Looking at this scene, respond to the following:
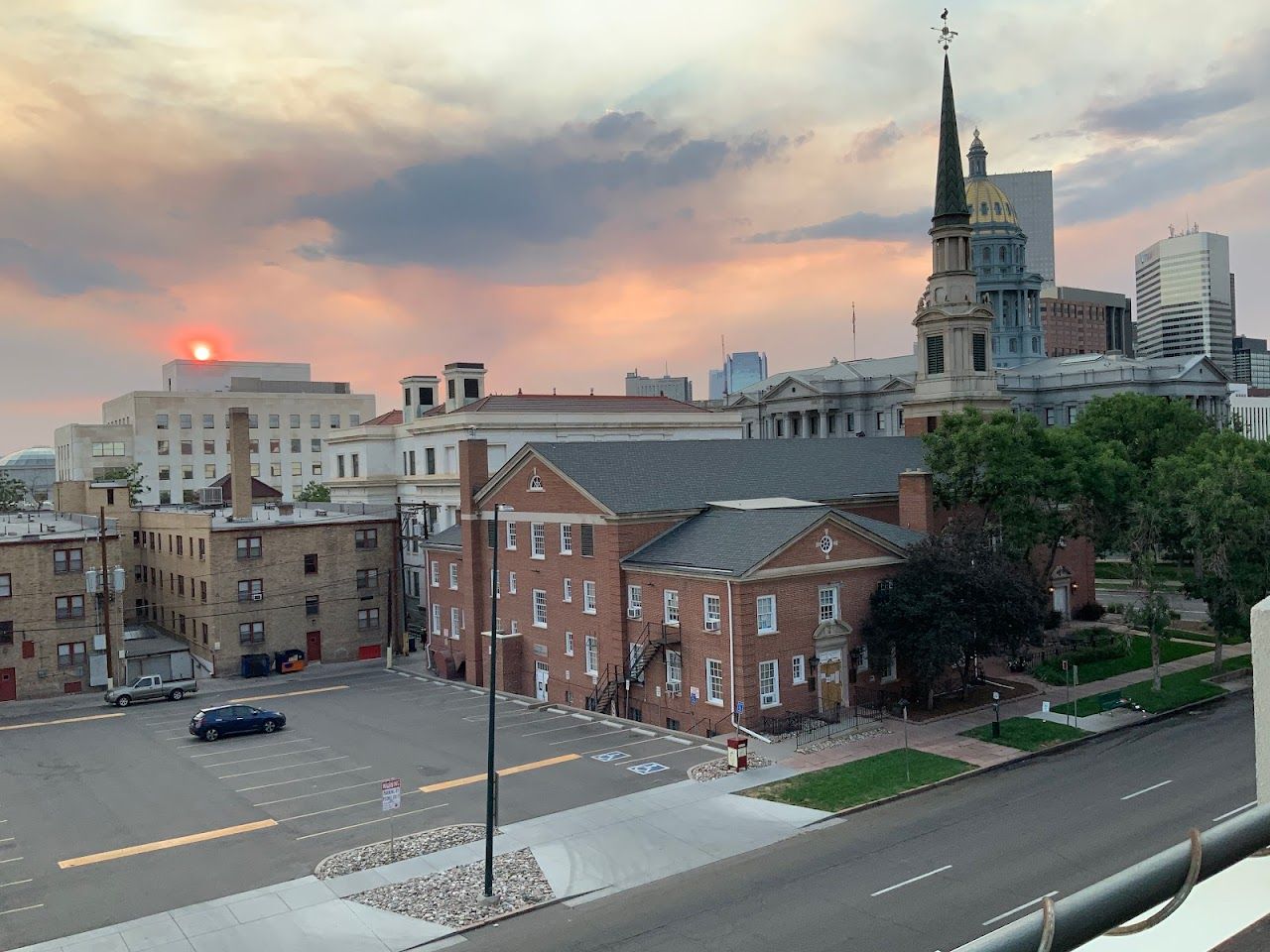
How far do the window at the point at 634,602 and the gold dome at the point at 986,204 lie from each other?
106m

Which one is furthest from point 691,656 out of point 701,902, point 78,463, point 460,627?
point 78,463

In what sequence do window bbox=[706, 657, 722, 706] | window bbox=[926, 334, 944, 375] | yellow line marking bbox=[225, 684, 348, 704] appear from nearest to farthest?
window bbox=[706, 657, 722, 706] < yellow line marking bbox=[225, 684, 348, 704] < window bbox=[926, 334, 944, 375]

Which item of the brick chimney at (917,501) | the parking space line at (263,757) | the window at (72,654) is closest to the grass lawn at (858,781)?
the brick chimney at (917,501)

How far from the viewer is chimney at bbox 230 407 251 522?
67875 mm

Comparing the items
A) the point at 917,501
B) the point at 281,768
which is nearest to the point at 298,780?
the point at 281,768

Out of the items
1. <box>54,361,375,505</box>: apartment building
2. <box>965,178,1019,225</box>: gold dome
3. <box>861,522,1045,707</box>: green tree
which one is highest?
<box>965,178,1019,225</box>: gold dome

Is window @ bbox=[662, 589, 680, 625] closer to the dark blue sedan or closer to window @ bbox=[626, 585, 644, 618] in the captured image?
window @ bbox=[626, 585, 644, 618]

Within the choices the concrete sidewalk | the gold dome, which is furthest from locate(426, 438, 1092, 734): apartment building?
the gold dome

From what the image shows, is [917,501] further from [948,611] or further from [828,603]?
[828,603]

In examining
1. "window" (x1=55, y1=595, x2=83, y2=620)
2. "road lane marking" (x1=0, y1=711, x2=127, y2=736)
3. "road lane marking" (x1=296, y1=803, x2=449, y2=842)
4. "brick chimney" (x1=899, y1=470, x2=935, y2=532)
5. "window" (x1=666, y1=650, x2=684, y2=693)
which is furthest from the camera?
"window" (x1=55, y1=595, x2=83, y2=620)

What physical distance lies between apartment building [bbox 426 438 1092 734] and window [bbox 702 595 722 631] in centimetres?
8

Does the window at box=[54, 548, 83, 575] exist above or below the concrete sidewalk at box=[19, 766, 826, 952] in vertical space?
above

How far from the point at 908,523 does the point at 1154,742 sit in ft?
55.8

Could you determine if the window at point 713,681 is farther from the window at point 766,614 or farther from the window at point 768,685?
the window at point 766,614
